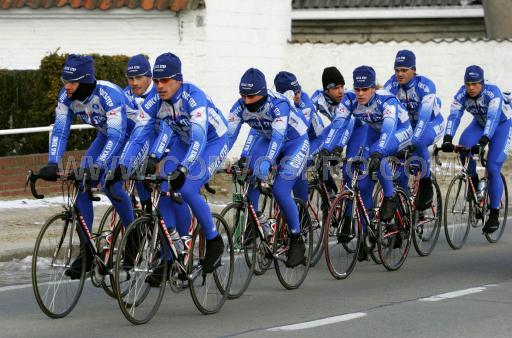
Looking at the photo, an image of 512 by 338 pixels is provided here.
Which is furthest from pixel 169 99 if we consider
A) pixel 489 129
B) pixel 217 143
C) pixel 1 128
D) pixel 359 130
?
pixel 1 128

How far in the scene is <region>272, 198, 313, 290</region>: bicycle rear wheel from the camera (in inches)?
450

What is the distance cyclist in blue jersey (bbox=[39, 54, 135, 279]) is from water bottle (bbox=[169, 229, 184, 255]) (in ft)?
1.62

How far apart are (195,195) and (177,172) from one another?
0.42m

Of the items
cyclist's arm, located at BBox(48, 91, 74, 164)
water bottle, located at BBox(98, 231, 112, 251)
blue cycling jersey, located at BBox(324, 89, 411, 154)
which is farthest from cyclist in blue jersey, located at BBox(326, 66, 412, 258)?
cyclist's arm, located at BBox(48, 91, 74, 164)

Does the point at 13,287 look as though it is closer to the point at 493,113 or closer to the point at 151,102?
the point at 151,102

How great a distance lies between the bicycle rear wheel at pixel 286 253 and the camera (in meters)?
11.4

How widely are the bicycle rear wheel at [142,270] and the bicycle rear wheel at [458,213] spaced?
548cm

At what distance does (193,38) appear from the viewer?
2125 centimetres

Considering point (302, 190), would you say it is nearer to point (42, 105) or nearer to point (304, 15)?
point (42, 105)

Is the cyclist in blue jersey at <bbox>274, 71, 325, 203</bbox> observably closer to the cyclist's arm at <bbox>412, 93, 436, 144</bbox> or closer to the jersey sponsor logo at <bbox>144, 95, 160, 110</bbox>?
the cyclist's arm at <bbox>412, 93, 436, 144</bbox>

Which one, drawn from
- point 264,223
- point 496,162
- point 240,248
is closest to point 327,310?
point 240,248

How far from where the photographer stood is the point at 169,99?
33.7 ft

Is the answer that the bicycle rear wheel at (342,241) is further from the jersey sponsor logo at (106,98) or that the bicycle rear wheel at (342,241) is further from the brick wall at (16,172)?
the brick wall at (16,172)

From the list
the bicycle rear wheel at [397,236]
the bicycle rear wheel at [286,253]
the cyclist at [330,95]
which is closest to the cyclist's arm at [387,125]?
the bicycle rear wheel at [397,236]
